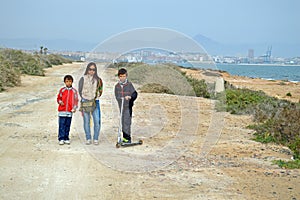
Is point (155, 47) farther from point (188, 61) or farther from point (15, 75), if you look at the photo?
point (15, 75)

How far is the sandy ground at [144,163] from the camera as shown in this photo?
5.64m

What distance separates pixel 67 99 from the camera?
8133mm

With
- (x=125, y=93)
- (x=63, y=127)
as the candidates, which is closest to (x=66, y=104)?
(x=63, y=127)

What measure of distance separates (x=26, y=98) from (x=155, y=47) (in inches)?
369

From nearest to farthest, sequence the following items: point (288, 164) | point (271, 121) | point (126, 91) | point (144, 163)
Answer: point (144, 163) → point (288, 164) → point (126, 91) → point (271, 121)

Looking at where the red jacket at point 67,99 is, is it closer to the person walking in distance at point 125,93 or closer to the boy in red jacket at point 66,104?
the boy in red jacket at point 66,104

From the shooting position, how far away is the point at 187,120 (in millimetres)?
12211

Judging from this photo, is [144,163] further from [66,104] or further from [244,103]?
[244,103]

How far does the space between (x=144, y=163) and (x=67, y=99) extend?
2233 millimetres

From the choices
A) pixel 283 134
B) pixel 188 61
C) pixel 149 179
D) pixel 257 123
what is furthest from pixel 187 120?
pixel 149 179

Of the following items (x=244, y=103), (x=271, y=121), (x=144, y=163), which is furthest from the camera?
(x=244, y=103)

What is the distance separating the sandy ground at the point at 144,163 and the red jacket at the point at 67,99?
77 cm

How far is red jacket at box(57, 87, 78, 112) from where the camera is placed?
8.12 meters

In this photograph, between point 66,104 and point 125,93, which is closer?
point 125,93
